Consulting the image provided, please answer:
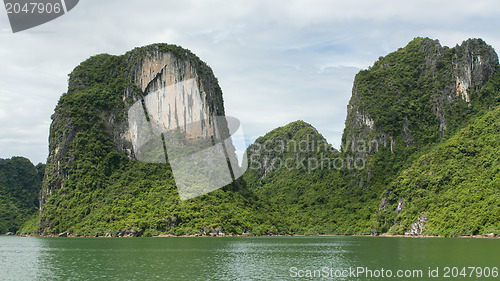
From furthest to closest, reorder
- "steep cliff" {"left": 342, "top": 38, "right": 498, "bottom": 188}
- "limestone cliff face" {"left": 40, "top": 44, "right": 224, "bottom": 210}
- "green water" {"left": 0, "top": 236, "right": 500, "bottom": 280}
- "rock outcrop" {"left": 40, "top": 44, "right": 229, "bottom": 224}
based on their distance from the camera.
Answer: "steep cliff" {"left": 342, "top": 38, "right": 498, "bottom": 188}
"rock outcrop" {"left": 40, "top": 44, "right": 229, "bottom": 224}
"limestone cliff face" {"left": 40, "top": 44, "right": 224, "bottom": 210}
"green water" {"left": 0, "top": 236, "right": 500, "bottom": 280}

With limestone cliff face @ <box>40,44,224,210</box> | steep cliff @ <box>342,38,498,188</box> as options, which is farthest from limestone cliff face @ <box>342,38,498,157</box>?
limestone cliff face @ <box>40,44,224,210</box>

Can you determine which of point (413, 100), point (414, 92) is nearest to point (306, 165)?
point (413, 100)

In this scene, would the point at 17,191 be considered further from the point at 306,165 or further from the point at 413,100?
the point at 413,100

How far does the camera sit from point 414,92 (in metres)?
108

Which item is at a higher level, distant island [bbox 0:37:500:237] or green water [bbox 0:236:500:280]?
distant island [bbox 0:37:500:237]

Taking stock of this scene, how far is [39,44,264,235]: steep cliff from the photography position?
7612 cm

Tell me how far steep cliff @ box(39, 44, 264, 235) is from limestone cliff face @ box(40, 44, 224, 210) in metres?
0.19

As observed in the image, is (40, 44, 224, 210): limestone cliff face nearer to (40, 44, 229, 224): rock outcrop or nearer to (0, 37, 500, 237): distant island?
(40, 44, 229, 224): rock outcrop

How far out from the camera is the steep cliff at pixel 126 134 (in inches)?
2997

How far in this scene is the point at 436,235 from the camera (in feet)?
206

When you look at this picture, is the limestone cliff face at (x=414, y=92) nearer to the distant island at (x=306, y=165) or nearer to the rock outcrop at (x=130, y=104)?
the distant island at (x=306, y=165)

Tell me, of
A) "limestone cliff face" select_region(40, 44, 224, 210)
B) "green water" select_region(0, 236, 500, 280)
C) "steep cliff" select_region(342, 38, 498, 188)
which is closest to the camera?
"green water" select_region(0, 236, 500, 280)

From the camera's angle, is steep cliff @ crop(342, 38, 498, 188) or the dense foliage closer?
steep cliff @ crop(342, 38, 498, 188)

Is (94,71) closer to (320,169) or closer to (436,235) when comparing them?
(320,169)
